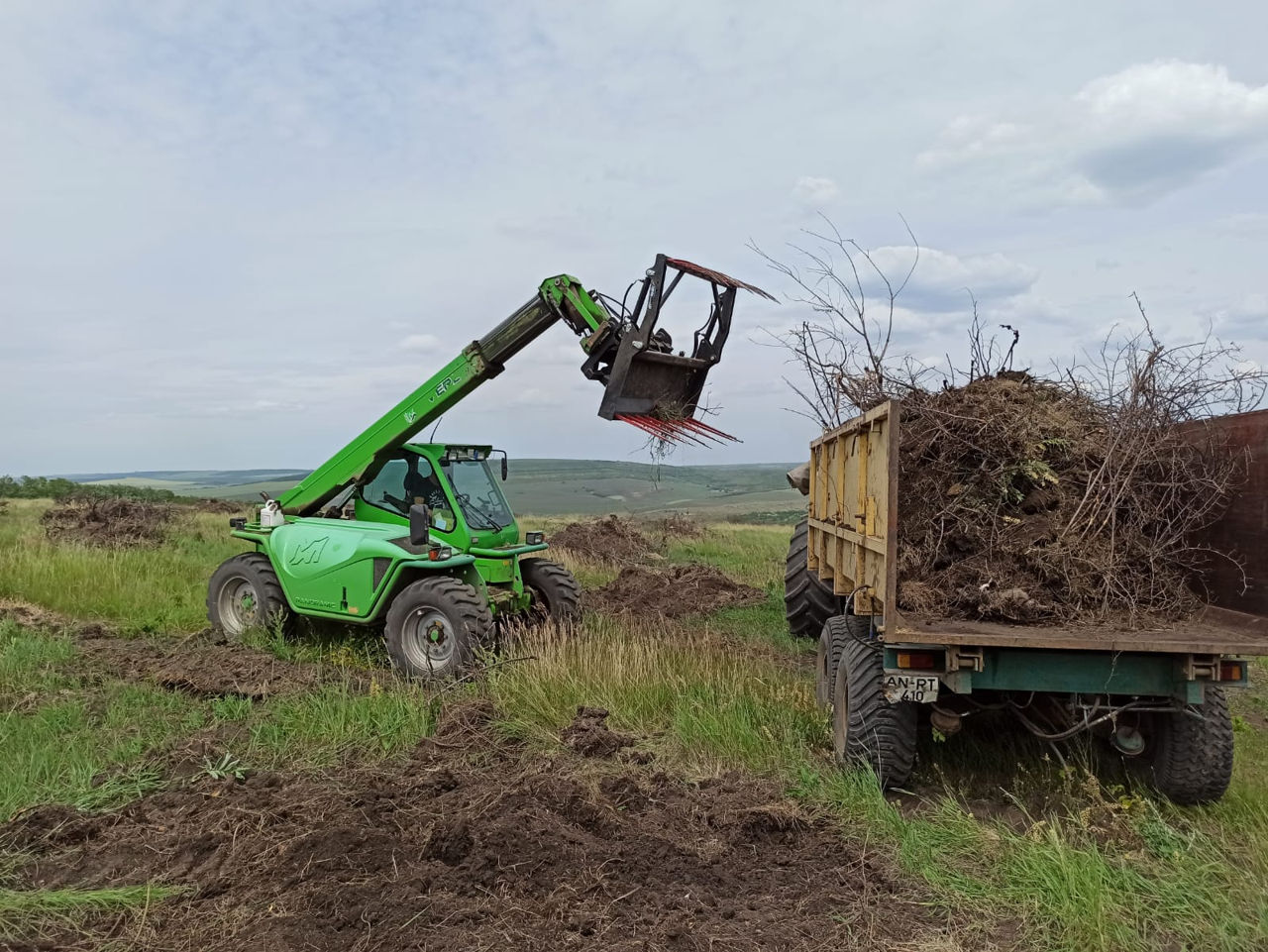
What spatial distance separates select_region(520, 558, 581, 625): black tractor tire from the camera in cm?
874

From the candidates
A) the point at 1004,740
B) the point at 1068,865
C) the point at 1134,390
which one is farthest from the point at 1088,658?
the point at 1134,390

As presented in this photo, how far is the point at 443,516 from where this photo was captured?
27.5ft

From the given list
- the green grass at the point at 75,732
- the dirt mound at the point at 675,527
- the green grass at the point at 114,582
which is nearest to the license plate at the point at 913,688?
the green grass at the point at 75,732

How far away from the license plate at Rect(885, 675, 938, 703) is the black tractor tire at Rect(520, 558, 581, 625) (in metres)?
4.40

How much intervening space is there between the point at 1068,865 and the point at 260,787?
3829mm

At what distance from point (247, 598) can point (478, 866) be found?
605cm

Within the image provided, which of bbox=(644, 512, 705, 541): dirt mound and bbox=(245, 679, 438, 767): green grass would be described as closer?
bbox=(245, 679, 438, 767): green grass

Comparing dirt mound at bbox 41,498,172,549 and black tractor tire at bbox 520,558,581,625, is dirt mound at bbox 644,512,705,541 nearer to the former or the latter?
dirt mound at bbox 41,498,172,549

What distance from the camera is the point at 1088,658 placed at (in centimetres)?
463

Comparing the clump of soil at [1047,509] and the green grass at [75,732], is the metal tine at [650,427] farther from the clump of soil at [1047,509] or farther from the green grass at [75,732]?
the green grass at [75,732]

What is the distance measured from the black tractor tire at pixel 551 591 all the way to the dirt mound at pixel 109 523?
893 centimetres

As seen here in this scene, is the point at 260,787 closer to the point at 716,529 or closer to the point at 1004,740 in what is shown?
the point at 1004,740

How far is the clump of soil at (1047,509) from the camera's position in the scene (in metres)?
5.32

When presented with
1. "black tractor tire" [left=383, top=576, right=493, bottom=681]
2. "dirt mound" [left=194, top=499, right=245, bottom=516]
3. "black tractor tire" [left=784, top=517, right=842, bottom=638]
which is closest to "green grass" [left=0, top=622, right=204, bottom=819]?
"black tractor tire" [left=383, top=576, right=493, bottom=681]
